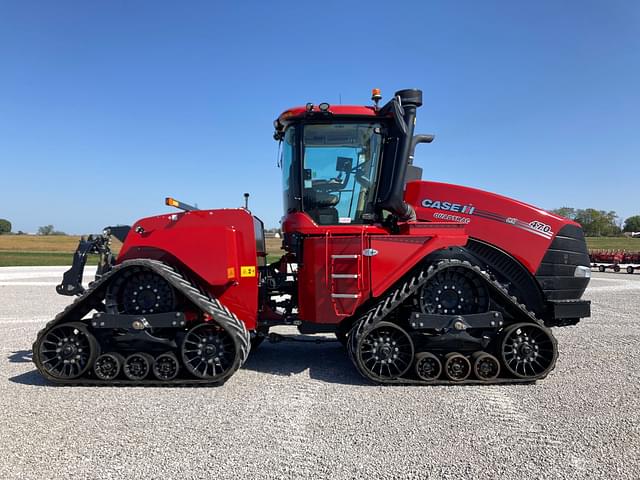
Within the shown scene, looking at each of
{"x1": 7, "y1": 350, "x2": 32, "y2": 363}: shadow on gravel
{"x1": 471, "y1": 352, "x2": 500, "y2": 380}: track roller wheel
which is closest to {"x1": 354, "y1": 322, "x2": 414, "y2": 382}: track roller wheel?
{"x1": 471, "y1": 352, "x2": 500, "y2": 380}: track roller wheel

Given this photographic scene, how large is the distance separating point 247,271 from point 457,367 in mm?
2670

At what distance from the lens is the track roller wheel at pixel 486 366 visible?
472 centimetres

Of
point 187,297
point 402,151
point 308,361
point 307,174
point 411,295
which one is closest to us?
point 187,297

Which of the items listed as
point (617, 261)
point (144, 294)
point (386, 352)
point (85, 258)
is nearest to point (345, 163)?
point (386, 352)

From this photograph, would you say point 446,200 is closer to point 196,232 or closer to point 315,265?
point 315,265

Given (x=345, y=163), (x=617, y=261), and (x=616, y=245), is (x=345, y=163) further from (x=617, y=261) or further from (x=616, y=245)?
(x=616, y=245)

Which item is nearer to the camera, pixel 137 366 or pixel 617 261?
pixel 137 366

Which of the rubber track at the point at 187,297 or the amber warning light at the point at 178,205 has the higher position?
the amber warning light at the point at 178,205

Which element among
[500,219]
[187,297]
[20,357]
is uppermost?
[500,219]

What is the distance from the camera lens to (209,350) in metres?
4.70

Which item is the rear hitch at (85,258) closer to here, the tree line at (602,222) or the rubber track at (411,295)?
the rubber track at (411,295)

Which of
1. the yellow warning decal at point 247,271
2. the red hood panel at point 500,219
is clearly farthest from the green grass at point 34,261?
the red hood panel at point 500,219

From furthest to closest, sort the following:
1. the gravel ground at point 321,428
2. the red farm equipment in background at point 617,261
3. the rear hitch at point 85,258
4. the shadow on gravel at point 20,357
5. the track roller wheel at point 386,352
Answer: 1. the red farm equipment in background at point 617,261
2. the shadow on gravel at point 20,357
3. the rear hitch at point 85,258
4. the track roller wheel at point 386,352
5. the gravel ground at point 321,428

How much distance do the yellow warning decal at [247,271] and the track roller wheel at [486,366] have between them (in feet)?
9.03
